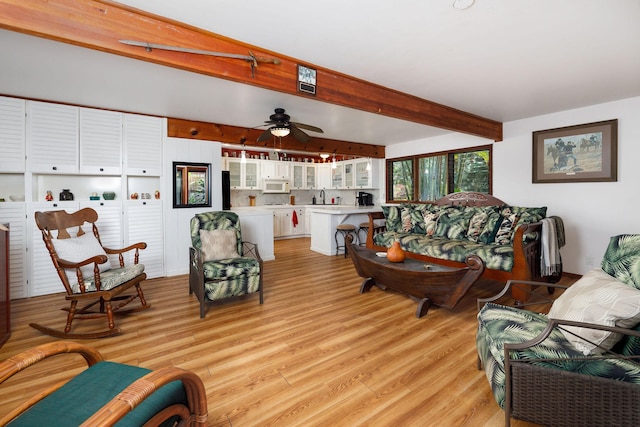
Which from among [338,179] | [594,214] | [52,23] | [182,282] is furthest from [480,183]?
[52,23]

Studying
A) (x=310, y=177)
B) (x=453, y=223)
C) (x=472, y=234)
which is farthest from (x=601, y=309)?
(x=310, y=177)

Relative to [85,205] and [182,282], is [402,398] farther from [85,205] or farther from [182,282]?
[85,205]

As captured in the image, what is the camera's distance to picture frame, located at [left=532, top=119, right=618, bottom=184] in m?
3.71

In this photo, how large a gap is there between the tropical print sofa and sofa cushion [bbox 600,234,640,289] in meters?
1.36

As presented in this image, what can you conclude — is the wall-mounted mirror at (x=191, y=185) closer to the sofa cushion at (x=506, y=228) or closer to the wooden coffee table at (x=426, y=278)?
the wooden coffee table at (x=426, y=278)

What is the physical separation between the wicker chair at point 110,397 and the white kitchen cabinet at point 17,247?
322 cm

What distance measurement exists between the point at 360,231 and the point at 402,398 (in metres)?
4.53

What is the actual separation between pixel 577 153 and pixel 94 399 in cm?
549

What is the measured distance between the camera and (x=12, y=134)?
336 cm

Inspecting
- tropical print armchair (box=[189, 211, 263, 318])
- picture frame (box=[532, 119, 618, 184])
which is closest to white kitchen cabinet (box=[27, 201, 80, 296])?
tropical print armchair (box=[189, 211, 263, 318])

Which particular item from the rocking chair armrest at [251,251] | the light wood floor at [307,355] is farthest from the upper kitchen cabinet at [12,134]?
the rocking chair armrest at [251,251]

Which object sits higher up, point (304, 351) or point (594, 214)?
point (594, 214)

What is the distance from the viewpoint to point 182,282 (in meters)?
4.09

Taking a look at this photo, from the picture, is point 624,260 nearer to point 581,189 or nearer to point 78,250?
point 581,189
